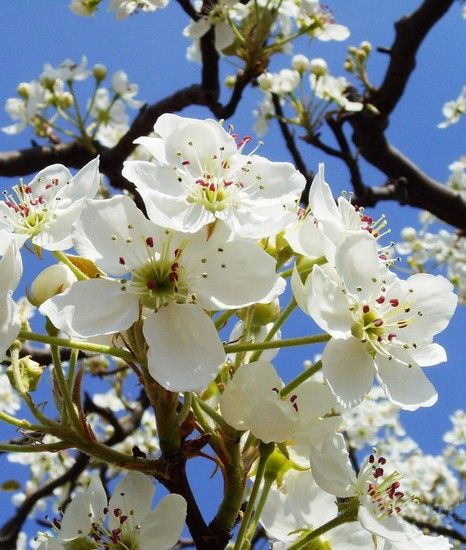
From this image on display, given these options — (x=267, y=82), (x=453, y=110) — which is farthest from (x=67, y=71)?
(x=453, y=110)

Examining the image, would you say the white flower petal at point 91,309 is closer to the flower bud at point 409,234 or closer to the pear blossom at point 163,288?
the pear blossom at point 163,288

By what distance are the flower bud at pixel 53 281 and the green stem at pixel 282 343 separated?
1.03 feet

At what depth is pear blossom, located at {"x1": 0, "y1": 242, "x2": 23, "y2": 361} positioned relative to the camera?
1111mm

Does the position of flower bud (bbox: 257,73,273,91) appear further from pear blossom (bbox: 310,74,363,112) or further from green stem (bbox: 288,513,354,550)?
green stem (bbox: 288,513,354,550)

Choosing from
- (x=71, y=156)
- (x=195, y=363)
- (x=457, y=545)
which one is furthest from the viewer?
(x=71, y=156)

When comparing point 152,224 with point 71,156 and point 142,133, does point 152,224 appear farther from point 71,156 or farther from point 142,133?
point 71,156

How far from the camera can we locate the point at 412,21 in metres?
3.63

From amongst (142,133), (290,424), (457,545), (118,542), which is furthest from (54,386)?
(457,545)

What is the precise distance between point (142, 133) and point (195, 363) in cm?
267

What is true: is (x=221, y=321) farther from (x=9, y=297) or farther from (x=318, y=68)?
(x=318, y=68)

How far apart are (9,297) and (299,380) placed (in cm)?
49

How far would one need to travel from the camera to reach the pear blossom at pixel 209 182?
1.16 meters

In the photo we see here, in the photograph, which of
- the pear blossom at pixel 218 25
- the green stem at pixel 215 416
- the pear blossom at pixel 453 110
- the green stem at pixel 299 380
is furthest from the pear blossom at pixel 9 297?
the pear blossom at pixel 453 110

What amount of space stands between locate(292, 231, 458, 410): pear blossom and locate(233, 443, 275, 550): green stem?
0.54 ft
